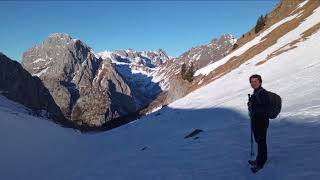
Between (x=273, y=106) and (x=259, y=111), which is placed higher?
(x=273, y=106)

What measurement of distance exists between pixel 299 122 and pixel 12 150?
67.6 feet

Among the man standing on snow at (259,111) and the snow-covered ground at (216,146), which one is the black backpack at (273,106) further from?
the snow-covered ground at (216,146)

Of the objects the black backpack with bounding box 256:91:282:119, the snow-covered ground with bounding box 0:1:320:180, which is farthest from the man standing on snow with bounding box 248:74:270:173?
the snow-covered ground with bounding box 0:1:320:180

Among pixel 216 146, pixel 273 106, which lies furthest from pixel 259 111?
pixel 216 146

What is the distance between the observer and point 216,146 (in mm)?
19578

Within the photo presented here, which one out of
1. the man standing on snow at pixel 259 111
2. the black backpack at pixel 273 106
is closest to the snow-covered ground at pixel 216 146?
the man standing on snow at pixel 259 111

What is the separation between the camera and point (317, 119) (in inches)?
698

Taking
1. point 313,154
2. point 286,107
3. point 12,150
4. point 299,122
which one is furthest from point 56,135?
point 313,154

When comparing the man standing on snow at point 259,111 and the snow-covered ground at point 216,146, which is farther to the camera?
the snow-covered ground at point 216,146

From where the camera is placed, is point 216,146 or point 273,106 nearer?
point 273,106

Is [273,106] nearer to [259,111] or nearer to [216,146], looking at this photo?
[259,111]

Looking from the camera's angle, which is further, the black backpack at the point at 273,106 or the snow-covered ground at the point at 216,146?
the snow-covered ground at the point at 216,146

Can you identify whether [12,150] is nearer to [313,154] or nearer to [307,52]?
[313,154]

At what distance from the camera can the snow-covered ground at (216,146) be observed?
14836 millimetres
